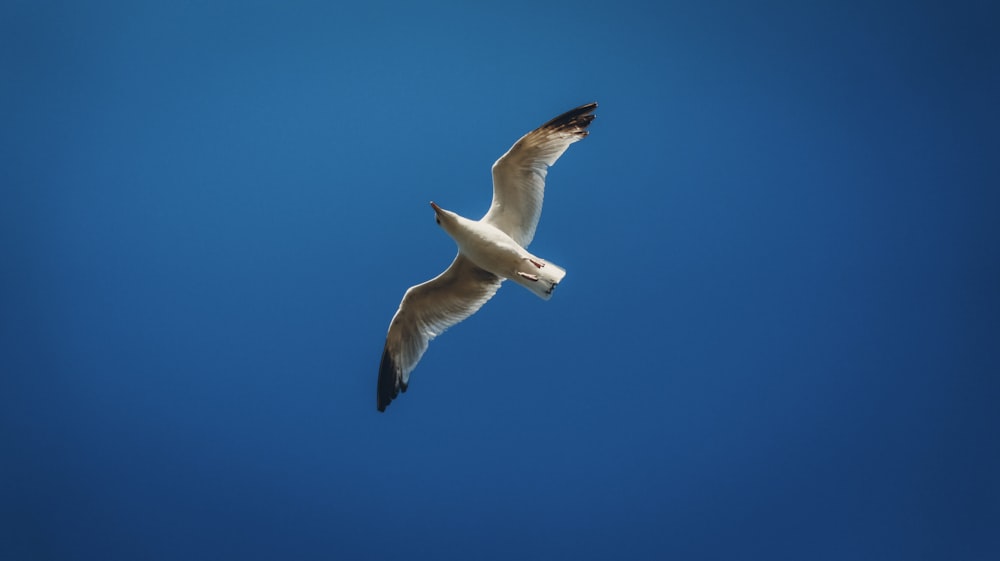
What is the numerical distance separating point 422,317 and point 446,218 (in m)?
0.97

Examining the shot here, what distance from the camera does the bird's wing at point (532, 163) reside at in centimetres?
597

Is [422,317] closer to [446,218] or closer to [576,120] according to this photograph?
[446,218]

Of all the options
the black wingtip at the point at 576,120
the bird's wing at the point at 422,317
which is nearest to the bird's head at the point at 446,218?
the bird's wing at the point at 422,317

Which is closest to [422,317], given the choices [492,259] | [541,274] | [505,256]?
[492,259]

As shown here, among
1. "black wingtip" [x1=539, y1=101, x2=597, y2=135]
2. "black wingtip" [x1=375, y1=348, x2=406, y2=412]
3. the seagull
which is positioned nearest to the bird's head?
the seagull

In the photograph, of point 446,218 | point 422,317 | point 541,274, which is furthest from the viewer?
point 422,317

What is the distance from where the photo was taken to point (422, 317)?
6.55 m

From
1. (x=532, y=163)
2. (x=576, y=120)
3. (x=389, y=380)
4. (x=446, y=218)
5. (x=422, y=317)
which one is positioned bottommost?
(x=389, y=380)

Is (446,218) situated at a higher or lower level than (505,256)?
higher

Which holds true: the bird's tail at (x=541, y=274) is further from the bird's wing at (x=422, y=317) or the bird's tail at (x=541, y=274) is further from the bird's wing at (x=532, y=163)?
the bird's wing at (x=422, y=317)

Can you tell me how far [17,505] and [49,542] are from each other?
0.51 m

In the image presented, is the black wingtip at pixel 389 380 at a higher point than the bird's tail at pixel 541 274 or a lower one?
lower

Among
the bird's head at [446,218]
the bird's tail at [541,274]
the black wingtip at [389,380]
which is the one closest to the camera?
the bird's tail at [541,274]

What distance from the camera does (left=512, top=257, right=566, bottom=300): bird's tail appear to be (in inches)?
231
